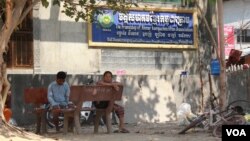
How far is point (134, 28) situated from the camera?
14602 millimetres

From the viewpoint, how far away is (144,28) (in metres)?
14.7

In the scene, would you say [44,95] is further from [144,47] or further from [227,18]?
[227,18]

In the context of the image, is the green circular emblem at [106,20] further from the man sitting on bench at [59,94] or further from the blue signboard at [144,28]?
the man sitting on bench at [59,94]

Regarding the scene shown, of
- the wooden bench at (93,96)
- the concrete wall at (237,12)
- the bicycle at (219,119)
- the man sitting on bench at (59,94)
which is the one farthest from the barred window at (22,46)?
the concrete wall at (237,12)

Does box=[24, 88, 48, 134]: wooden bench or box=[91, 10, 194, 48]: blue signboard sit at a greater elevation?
box=[91, 10, 194, 48]: blue signboard

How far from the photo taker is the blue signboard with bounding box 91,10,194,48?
14.2 metres

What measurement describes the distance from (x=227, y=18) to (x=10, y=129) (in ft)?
61.8

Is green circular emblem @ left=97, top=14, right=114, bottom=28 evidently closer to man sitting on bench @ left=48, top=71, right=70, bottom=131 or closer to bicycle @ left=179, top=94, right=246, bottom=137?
man sitting on bench @ left=48, top=71, right=70, bottom=131

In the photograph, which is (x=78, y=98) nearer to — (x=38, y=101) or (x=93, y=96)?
(x=93, y=96)

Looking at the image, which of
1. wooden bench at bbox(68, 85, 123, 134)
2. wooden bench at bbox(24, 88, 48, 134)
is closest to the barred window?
wooden bench at bbox(24, 88, 48, 134)

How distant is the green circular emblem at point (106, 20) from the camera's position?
14160mm

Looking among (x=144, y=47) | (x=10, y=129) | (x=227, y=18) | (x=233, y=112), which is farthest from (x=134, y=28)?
(x=227, y=18)

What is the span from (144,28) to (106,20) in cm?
119

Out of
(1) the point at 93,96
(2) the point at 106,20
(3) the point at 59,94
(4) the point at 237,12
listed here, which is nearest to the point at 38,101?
(3) the point at 59,94
